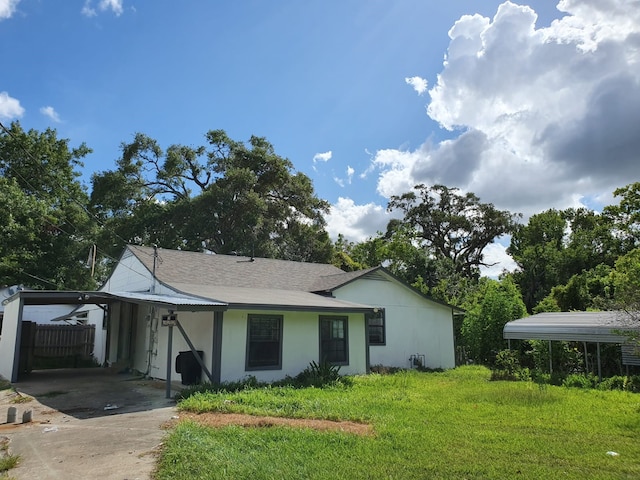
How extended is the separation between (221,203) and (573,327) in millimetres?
22986

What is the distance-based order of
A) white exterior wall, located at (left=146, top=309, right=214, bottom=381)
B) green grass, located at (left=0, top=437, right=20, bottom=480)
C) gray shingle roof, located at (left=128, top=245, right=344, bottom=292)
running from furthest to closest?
gray shingle roof, located at (left=128, top=245, right=344, bottom=292), white exterior wall, located at (left=146, top=309, right=214, bottom=381), green grass, located at (left=0, top=437, right=20, bottom=480)

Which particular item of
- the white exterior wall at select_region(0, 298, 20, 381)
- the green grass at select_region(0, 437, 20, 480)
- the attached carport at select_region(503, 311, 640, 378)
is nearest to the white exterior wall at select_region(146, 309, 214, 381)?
the white exterior wall at select_region(0, 298, 20, 381)

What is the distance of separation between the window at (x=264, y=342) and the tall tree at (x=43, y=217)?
17.6 metres

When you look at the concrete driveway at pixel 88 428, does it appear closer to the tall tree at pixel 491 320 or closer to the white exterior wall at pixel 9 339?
the white exterior wall at pixel 9 339

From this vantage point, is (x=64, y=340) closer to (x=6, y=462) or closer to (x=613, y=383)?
(x=6, y=462)

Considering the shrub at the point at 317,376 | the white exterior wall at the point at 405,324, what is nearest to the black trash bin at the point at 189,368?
the shrub at the point at 317,376

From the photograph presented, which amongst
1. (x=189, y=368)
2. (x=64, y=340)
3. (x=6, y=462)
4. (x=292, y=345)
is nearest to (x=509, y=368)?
(x=292, y=345)

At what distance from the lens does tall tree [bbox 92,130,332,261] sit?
31.4m

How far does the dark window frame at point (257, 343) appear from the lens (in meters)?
12.3

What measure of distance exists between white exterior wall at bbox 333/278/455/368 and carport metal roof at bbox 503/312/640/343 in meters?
3.24

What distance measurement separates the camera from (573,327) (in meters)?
14.2

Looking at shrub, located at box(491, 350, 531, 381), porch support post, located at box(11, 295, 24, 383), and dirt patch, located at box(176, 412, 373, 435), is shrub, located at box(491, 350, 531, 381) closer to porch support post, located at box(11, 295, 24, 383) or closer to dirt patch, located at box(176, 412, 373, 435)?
dirt patch, located at box(176, 412, 373, 435)

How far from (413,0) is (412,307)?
11074mm

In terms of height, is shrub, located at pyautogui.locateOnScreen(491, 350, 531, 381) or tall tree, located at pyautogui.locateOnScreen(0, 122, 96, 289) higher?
tall tree, located at pyautogui.locateOnScreen(0, 122, 96, 289)
